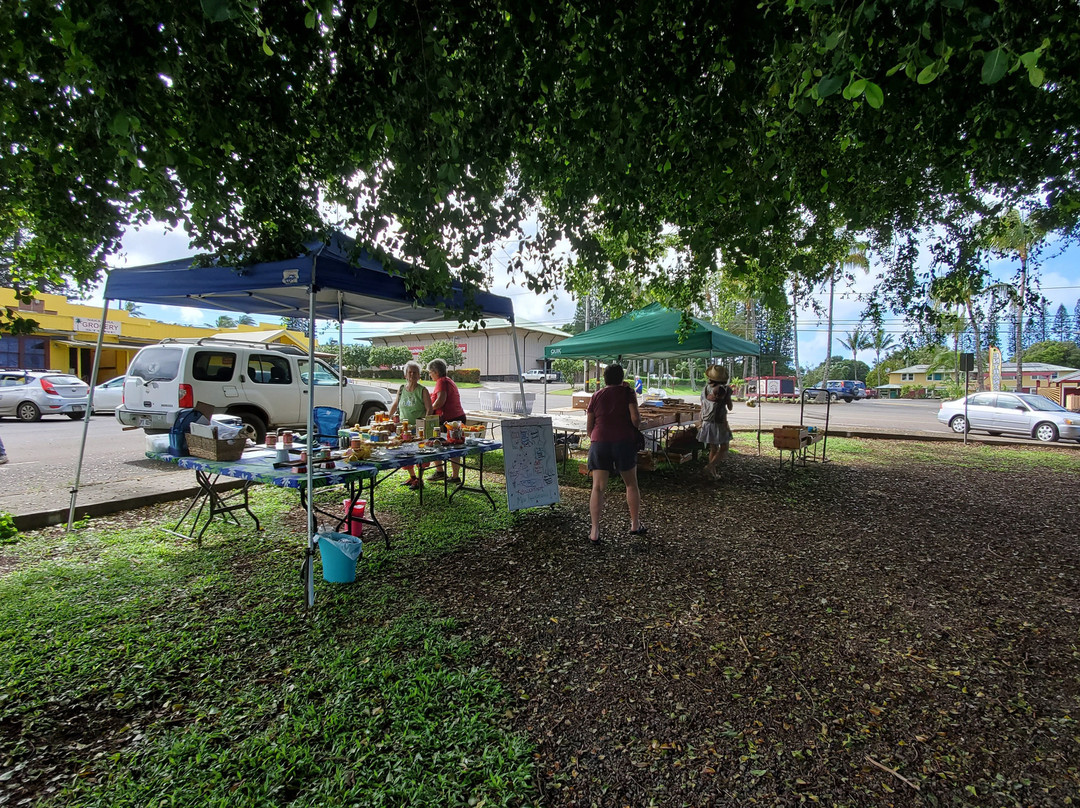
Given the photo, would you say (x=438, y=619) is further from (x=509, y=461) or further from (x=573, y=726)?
(x=509, y=461)

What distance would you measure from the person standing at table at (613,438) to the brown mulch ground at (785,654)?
0.51 meters

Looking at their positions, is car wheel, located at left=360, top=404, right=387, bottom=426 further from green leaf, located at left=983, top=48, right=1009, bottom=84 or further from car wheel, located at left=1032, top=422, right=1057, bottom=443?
car wheel, located at left=1032, top=422, right=1057, bottom=443

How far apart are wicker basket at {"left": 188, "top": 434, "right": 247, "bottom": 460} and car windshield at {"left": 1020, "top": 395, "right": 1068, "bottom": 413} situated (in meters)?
18.4

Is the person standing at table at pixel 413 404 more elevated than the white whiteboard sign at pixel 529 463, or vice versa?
the person standing at table at pixel 413 404

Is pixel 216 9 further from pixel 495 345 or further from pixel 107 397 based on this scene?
pixel 495 345

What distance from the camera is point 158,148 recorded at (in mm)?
2688

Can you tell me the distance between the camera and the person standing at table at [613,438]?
4.91 meters

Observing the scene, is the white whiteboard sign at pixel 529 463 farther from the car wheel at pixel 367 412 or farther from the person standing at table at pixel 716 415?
the car wheel at pixel 367 412

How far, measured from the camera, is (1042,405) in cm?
1388

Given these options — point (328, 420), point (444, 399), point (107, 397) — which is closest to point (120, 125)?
point (328, 420)

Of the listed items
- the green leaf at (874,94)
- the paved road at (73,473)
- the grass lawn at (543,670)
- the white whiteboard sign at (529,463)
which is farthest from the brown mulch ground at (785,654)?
the paved road at (73,473)

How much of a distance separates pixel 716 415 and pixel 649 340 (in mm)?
Result: 1608

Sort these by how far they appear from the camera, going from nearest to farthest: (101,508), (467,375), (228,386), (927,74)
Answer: (927,74) → (101,508) → (228,386) → (467,375)

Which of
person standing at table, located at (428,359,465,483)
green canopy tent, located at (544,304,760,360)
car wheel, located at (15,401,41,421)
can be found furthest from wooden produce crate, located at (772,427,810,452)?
car wheel, located at (15,401,41,421)
